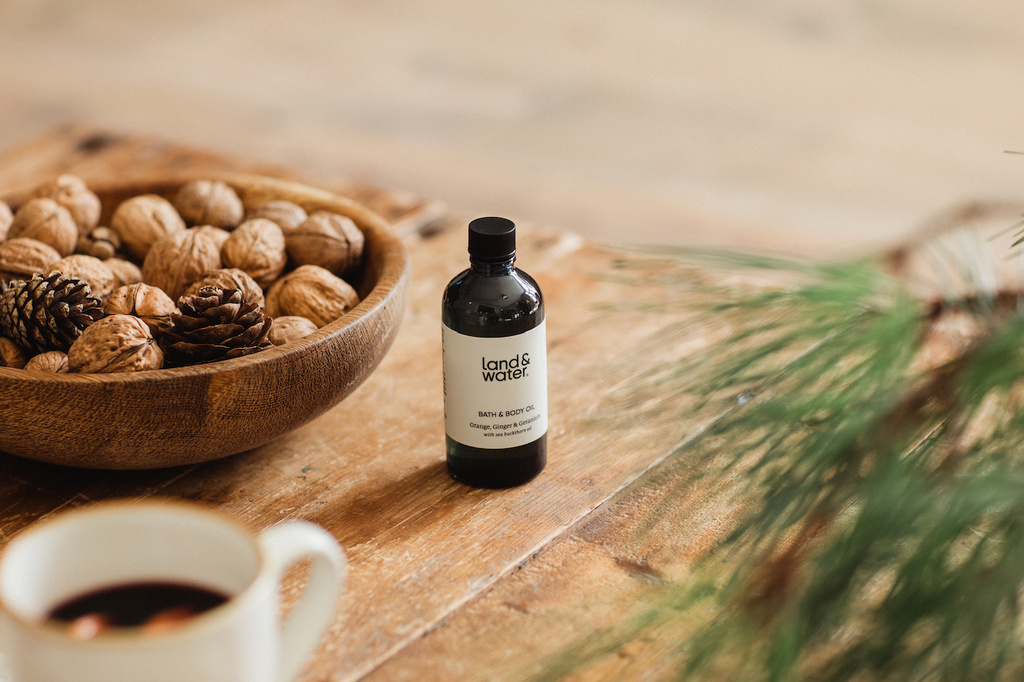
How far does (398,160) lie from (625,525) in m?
2.20

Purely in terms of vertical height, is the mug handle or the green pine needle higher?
the green pine needle

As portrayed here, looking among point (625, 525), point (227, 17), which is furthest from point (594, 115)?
point (625, 525)

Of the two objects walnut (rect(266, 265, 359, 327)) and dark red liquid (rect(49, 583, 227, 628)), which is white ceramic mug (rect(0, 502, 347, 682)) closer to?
dark red liquid (rect(49, 583, 227, 628))

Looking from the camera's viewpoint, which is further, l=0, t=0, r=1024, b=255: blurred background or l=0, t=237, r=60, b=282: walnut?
l=0, t=0, r=1024, b=255: blurred background

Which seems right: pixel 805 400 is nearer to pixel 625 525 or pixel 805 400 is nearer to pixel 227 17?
pixel 625 525

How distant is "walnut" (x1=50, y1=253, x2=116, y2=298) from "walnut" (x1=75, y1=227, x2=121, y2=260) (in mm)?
50

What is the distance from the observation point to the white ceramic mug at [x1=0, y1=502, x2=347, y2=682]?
376mm

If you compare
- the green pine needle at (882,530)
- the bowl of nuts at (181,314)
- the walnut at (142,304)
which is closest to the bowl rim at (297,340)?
the bowl of nuts at (181,314)

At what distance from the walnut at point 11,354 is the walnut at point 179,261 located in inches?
4.6

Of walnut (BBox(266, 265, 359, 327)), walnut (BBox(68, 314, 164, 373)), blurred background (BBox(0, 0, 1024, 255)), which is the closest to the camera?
walnut (BBox(68, 314, 164, 373))

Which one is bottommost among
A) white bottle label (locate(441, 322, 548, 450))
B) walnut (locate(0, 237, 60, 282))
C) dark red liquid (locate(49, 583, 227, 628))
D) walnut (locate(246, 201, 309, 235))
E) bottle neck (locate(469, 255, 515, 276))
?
white bottle label (locate(441, 322, 548, 450))

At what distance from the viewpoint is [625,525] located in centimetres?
65

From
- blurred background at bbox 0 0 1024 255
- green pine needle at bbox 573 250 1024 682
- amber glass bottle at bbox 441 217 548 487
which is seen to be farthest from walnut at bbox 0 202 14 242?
blurred background at bbox 0 0 1024 255

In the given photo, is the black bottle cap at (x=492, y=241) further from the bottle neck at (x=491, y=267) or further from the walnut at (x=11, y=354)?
the walnut at (x=11, y=354)
